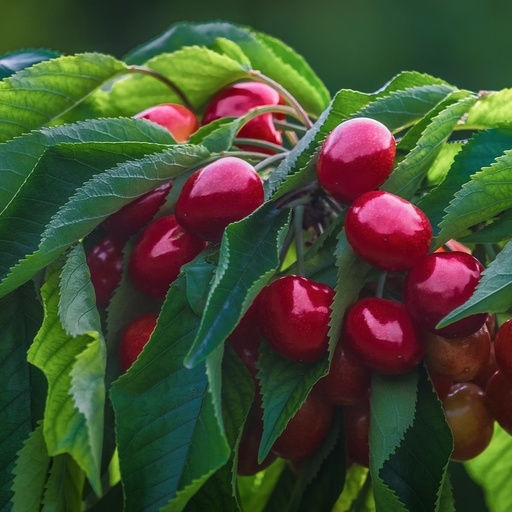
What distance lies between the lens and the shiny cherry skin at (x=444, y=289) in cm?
49

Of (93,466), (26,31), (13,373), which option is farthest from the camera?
(26,31)

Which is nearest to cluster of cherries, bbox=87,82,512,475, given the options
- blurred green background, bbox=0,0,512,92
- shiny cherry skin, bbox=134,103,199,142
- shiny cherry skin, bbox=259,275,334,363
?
shiny cherry skin, bbox=259,275,334,363

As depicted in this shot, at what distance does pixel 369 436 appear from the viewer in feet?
1.68

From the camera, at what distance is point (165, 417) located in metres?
0.48

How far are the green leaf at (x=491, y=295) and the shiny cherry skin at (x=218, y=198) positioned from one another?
0.12 meters

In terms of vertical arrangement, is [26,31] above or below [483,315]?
below

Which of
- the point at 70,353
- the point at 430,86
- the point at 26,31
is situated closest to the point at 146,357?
the point at 70,353

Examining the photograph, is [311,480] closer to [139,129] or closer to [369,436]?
[369,436]

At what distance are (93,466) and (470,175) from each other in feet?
0.79

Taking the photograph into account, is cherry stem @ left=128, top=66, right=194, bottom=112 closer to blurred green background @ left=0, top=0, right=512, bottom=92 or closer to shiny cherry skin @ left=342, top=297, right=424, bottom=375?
shiny cherry skin @ left=342, top=297, right=424, bottom=375

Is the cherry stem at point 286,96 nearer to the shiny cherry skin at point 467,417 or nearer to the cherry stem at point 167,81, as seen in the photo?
the cherry stem at point 167,81

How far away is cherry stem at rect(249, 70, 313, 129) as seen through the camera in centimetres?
69

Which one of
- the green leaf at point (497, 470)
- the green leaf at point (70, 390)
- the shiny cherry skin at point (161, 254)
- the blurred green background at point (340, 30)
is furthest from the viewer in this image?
the blurred green background at point (340, 30)

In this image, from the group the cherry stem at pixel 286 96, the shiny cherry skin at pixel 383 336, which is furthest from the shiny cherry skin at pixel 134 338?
the cherry stem at pixel 286 96
